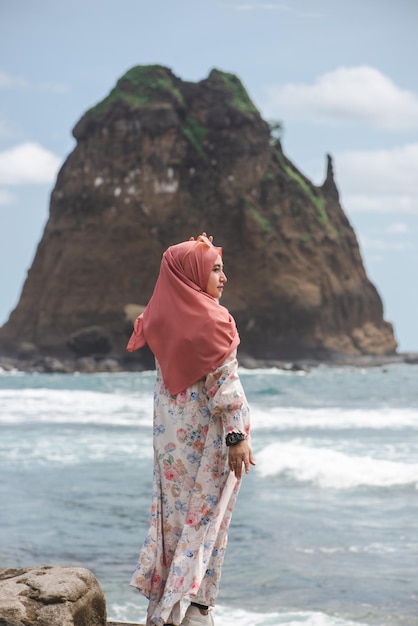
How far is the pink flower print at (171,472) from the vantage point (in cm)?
371

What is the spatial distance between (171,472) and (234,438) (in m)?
0.31

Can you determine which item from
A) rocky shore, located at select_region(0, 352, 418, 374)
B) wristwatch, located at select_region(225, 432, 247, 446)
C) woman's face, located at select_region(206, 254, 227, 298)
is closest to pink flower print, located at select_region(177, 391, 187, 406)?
wristwatch, located at select_region(225, 432, 247, 446)

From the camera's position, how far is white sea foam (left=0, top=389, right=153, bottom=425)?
18969mm

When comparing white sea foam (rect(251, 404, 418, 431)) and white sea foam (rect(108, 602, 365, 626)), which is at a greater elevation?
white sea foam (rect(251, 404, 418, 431))

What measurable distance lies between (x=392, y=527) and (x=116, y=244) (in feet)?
183

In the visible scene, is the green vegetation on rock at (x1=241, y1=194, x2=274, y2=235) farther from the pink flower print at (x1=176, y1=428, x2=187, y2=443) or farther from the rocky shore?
the pink flower print at (x1=176, y1=428, x2=187, y2=443)

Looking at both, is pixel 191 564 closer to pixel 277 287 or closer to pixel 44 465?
pixel 44 465

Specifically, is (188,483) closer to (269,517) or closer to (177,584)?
(177,584)

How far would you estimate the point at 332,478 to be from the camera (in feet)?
34.5

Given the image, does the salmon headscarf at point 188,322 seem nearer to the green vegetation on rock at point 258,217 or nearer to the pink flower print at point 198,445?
the pink flower print at point 198,445

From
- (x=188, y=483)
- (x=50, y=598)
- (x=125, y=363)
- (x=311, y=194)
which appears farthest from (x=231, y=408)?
(x=311, y=194)

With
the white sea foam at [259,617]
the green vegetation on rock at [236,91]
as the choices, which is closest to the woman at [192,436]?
the white sea foam at [259,617]

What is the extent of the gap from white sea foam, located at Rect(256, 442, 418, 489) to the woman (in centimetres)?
650

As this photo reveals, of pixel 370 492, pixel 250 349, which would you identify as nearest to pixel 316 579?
pixel 370 492
